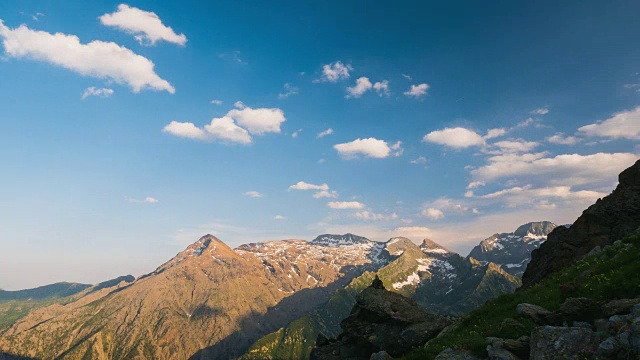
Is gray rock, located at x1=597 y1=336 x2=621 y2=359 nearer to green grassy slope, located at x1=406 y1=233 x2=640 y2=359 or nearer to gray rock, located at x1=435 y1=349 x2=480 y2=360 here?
green grassy slope, located at x1=406 y1=233 x2=640 y2=359

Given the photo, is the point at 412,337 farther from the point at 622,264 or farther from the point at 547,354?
the point at 547,354

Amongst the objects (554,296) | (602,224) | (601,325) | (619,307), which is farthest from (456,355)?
(602,224)

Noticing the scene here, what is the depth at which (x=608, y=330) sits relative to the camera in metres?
14.6

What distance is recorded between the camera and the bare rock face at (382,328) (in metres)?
35.3

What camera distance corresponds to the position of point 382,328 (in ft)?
133

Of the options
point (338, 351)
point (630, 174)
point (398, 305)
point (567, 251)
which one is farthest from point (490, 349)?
point (630, 174)

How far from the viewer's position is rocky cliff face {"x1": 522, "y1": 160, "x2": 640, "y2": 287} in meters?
47.0

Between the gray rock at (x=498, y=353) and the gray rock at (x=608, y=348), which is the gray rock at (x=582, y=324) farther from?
the gray rock at (x=608, y=348)

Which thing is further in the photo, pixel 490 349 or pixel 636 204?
pixel 636 204

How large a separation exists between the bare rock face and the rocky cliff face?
2152cm

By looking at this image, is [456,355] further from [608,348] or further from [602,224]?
[602,224]

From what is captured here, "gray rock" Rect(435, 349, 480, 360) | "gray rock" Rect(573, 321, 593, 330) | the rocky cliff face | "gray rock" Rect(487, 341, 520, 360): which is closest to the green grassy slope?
"gray rock" Rect(435, 349, 480, 360)

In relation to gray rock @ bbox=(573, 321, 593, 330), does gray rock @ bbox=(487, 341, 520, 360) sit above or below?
below

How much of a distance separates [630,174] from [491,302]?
3787 cm
